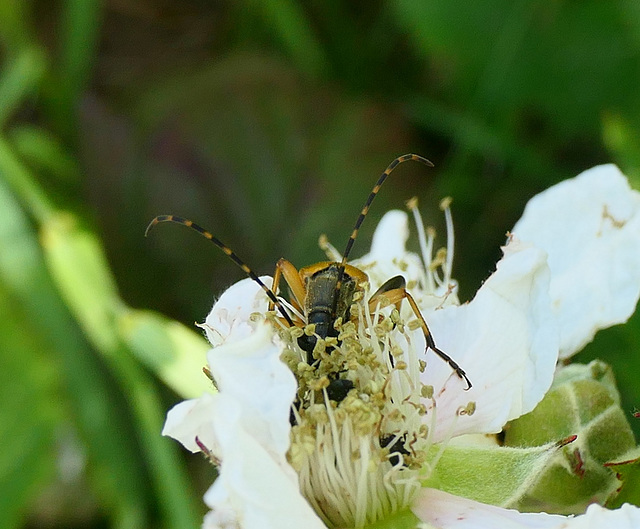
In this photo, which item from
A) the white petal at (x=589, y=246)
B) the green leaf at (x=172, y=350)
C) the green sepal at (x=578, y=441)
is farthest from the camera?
the green leaf at (x=172, y=350)

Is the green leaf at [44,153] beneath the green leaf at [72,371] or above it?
above

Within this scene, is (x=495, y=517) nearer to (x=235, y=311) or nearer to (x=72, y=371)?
(x=235, y=311)

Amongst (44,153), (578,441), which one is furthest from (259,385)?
(44,153)

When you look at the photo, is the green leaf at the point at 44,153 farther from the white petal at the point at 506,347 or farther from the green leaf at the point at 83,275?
the white petal at the point at 506,347

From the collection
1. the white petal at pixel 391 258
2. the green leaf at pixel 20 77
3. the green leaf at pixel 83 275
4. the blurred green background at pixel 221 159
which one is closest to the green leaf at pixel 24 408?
the blurred green background at pixel 221 159

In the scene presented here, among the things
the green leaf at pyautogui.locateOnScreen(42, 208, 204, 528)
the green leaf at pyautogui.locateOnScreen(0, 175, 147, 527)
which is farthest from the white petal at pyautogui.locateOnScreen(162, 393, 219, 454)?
Answer: the green leaf at pyautogui.locateOnScreen(0, 175, 147, 527)

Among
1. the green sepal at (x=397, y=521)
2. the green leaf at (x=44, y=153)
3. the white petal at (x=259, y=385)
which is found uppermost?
the green leaf at (x=44, y=153)

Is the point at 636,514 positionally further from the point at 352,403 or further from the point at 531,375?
the point at 352,403
